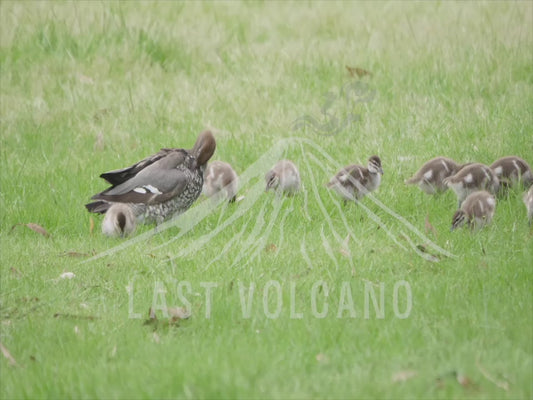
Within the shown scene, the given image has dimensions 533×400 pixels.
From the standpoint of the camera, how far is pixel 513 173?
6.85 m

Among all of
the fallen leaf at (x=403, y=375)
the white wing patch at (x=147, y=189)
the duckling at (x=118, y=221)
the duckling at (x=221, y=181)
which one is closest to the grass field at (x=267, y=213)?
the fallen leaf at (x=403, y=375)

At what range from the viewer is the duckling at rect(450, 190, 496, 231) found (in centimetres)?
614

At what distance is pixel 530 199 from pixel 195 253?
2.48 metres

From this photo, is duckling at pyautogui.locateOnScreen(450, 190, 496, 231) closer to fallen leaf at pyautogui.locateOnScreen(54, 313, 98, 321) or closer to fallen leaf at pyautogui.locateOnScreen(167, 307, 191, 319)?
fallen leaf at pyautogui.locateOnScreen(167, 307, 191, 319)

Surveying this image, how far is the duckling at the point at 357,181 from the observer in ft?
22.7

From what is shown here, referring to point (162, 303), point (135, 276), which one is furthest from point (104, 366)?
point (135, 276)

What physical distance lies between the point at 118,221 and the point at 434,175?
2.62 m

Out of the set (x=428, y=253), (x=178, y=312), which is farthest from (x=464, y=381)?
(x=428, y=253)

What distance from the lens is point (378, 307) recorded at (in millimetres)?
4840

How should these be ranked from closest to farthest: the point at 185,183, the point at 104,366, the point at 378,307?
the point at 104,366, the point at 378,307, the point at 185,183

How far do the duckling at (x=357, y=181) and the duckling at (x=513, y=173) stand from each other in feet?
3.20

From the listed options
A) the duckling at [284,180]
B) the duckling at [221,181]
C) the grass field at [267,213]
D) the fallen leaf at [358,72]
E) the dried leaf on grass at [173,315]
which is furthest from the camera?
the fallen leaf at [358,72]

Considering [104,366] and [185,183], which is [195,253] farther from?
[104,366]

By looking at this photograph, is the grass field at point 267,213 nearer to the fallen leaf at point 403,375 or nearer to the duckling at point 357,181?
the fallen leaf at point 403,375
